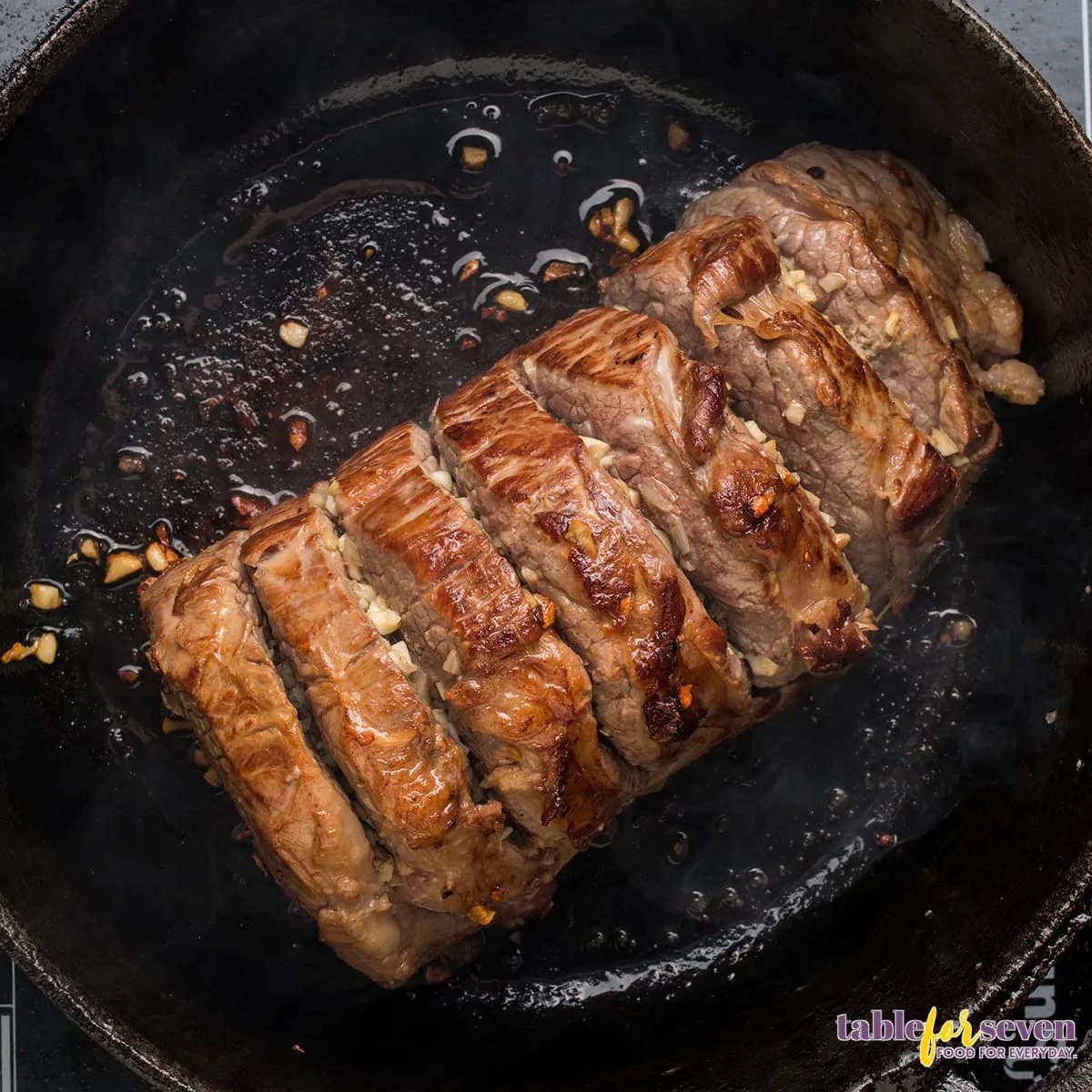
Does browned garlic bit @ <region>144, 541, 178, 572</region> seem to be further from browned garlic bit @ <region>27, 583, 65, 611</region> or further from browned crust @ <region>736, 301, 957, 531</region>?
browned crust @ <region>736, 301, 957, 531</region>

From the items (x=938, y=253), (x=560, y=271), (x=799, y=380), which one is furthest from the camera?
(x=560, y=271)

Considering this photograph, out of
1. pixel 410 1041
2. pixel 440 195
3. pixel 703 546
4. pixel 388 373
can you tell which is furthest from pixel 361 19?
pixel 410 1041

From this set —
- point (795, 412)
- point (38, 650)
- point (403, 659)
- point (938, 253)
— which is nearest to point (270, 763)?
point (403, 659)

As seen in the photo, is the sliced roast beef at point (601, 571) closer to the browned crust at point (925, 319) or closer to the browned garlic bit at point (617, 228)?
the browned crust at point (925, 319)

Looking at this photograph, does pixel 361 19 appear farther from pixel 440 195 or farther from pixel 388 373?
pixel 388 373

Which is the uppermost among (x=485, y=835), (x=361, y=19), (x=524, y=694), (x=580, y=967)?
(x=361, y=19)

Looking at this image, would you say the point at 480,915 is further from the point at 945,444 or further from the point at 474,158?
the point at 474,158
